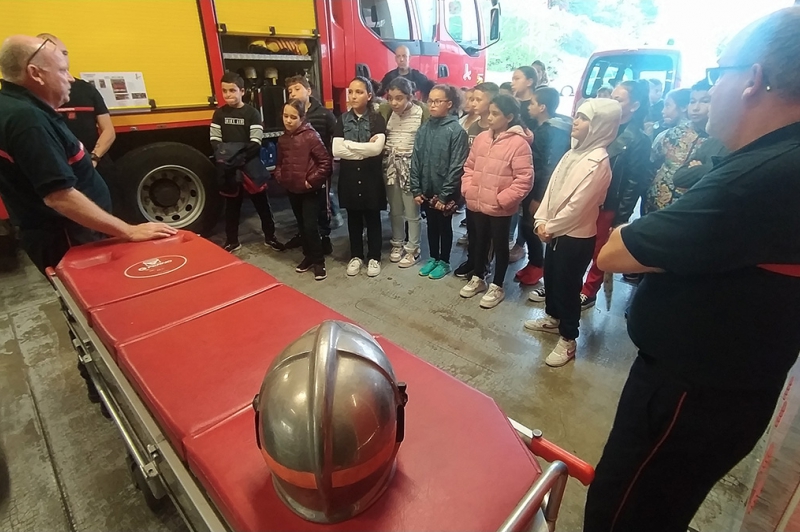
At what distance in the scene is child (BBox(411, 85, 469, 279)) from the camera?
3.30 meters

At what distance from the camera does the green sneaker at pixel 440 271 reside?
373 centimetres

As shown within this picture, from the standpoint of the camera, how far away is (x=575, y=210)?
2.37 metres

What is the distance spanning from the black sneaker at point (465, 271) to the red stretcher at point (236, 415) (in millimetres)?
2272

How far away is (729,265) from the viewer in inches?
37.4

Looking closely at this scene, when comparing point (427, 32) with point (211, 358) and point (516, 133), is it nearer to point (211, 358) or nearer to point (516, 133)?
point (516, 133)

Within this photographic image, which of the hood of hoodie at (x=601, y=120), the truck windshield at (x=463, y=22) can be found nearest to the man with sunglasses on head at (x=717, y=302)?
the hood of hoodie at (x=601, y=120)

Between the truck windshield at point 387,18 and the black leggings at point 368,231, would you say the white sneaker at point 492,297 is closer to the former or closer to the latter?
the black leggings at point 368,231

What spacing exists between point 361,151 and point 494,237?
1.29m

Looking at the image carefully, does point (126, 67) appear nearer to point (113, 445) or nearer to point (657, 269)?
point (113, 445)

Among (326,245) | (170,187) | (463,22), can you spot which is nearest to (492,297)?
(326,245)

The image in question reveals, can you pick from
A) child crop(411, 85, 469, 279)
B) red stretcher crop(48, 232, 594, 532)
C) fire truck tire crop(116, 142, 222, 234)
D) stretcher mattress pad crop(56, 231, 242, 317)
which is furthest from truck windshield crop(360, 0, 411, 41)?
red stretcher crop(48, 232, 594, 532)

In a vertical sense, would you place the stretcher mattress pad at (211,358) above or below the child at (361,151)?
below

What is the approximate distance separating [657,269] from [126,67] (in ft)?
13.4

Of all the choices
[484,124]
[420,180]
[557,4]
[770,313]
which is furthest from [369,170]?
[557,4]
